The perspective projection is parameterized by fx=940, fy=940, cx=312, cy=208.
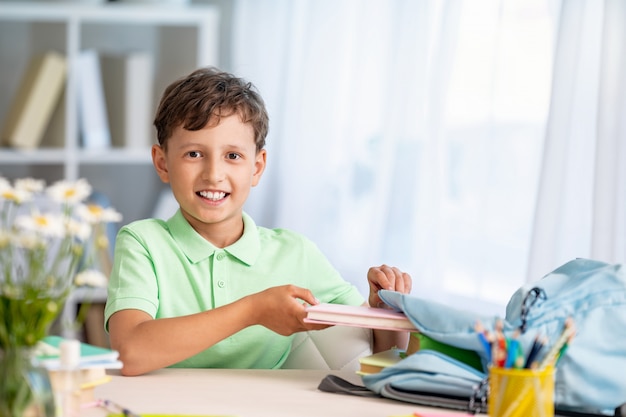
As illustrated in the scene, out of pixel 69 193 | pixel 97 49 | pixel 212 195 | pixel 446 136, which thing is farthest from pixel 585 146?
pixel 97 49

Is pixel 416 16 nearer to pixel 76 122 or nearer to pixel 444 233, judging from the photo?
pixel 444 233

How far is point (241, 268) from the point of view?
173 centimetres

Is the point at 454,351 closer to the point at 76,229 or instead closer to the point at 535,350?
the point at 535,350

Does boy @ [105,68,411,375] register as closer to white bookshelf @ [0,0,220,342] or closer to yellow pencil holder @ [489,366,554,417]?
yellow pencil holder @ [489,366,554,417]

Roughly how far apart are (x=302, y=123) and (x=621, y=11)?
1.56 m

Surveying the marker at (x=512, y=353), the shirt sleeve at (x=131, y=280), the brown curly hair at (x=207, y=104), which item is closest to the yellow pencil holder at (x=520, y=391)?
the marker at (x=512, y=353)

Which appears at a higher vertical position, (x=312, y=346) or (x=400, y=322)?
(x=400, y=322)

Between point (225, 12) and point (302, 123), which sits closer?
point (302, 123)

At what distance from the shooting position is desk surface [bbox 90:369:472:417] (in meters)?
1.20

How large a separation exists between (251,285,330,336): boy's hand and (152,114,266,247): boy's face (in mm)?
322

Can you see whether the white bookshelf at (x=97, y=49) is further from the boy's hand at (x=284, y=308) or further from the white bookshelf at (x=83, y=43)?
the boy's hand at (x=284, y=308)

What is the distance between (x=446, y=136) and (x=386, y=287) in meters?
1.06

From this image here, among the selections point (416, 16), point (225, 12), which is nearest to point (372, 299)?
point (416, 16)

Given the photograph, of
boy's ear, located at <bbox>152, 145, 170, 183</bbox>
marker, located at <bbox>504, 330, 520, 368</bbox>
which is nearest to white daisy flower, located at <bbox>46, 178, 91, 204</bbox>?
marker, located at <bbox>504, 330, 520, 368</bbox>
